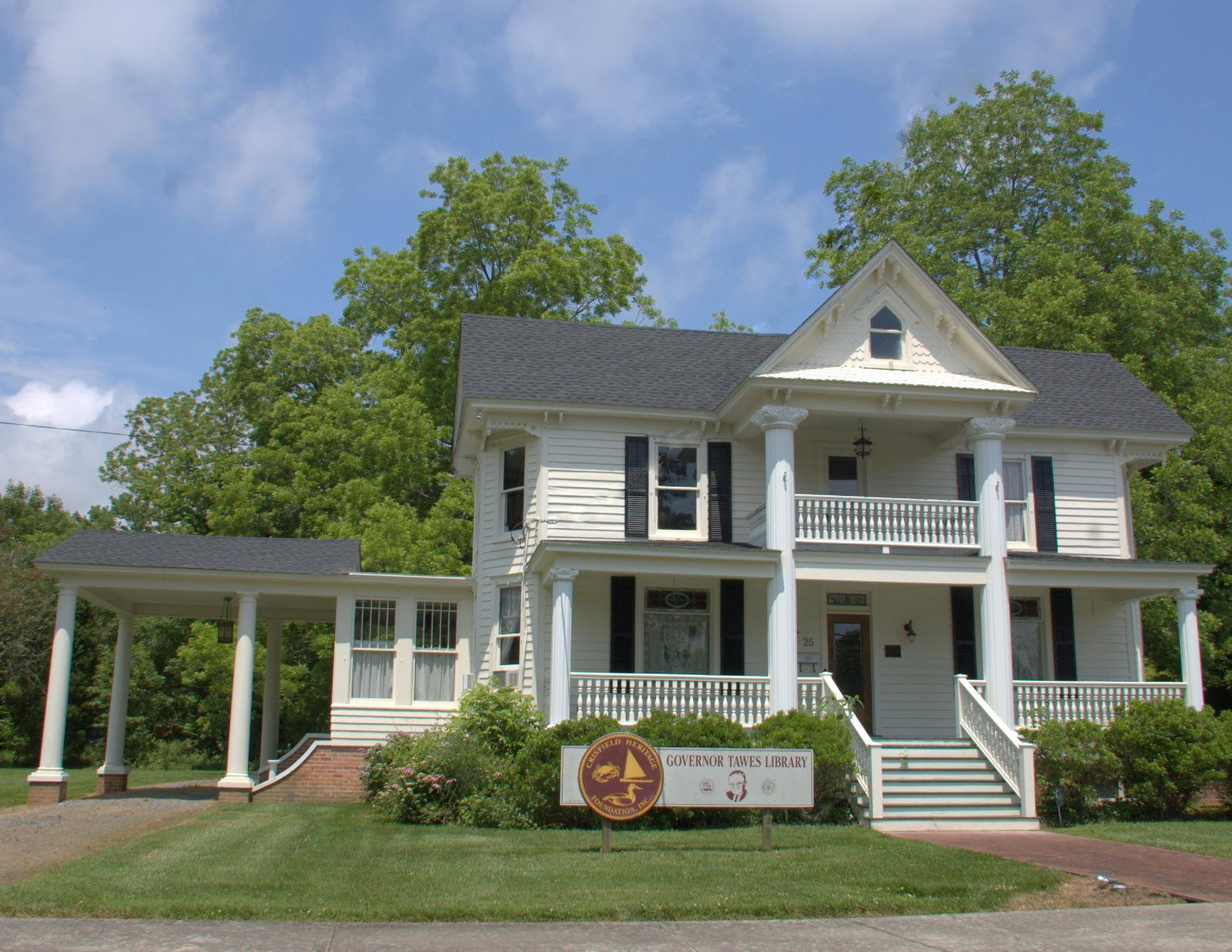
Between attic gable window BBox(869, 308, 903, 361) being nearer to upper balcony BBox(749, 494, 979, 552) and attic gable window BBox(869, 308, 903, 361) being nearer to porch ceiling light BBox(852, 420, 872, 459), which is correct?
porch ceiling light BBox(852, 420, 872, 459)

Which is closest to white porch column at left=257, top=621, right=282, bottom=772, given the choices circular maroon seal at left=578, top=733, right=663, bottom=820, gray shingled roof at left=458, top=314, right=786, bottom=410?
gray shingled roof at left=458, top=314, right=786, bottom=410

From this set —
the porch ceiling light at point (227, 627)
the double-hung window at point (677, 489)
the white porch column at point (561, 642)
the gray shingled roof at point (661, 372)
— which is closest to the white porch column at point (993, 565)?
the gray shingled roof at point (661, 372)

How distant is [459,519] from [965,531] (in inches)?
554

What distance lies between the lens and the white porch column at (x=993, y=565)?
17.8 metres

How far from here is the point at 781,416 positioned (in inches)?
720

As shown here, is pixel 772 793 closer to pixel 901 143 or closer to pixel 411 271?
pixel 411 271

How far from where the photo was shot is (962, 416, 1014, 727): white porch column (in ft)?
58.3

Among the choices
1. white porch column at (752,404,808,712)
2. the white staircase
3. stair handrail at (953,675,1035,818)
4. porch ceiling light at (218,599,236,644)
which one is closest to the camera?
the white staircase

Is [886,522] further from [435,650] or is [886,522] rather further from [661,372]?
[435,650]

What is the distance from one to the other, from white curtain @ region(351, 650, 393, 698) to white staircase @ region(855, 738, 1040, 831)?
368 inches

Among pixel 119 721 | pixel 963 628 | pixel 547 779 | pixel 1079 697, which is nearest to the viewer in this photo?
pixel 547 779

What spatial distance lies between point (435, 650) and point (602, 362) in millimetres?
6424

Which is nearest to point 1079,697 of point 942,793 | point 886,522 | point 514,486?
point 942,793

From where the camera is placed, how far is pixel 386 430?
31.5 metres
